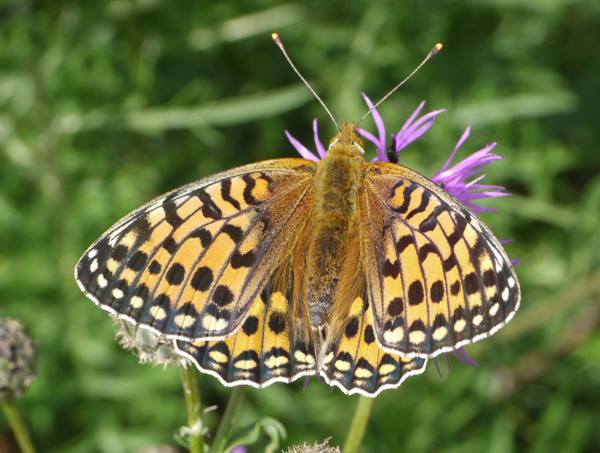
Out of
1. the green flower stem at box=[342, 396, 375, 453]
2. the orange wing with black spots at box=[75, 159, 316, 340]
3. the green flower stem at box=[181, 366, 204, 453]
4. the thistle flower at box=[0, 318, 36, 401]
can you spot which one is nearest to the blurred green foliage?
the thistle flower at box=[0, 318, 36, 401]

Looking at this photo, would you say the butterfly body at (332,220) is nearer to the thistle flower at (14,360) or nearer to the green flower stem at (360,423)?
the green flower stem at (360,423)

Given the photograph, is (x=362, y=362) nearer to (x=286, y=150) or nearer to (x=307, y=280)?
(x=307, y=280)

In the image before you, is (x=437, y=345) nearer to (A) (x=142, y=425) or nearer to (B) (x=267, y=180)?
(B) (x=267, y=180)

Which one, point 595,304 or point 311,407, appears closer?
point 311,407

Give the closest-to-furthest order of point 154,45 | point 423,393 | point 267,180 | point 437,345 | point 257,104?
point 437,345 < point 267,180 < point 423,393 < point 257,104 < point 154,45

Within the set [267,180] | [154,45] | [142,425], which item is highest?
[154,45]

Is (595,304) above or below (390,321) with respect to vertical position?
below

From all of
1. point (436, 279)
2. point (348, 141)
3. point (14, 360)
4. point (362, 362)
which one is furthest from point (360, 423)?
point (14, 360)

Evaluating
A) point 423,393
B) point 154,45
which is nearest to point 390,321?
point 423,393
